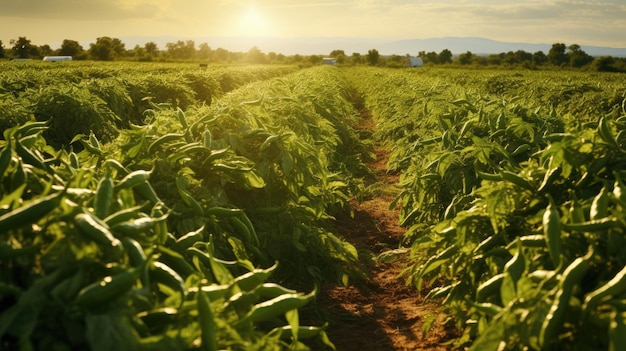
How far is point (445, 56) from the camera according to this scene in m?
114

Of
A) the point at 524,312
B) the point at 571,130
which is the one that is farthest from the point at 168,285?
the point at 571,130

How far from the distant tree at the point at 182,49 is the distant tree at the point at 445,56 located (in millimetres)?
45949

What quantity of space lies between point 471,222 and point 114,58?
82560 mm

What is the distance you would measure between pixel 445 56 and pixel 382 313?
11362 cm

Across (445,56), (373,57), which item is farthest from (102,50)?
(445,56)

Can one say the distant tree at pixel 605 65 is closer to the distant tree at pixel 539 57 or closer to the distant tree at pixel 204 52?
the distant tree at pixel 539 57

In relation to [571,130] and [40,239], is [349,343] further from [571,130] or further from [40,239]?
[40,239]

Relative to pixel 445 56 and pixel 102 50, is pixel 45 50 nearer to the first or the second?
pixel 102 50

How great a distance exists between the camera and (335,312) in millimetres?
5387

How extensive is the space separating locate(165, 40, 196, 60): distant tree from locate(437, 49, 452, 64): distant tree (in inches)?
1809

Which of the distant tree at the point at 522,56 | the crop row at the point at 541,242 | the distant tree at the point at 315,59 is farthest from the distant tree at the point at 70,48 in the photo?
the crop row at the point at 541,242

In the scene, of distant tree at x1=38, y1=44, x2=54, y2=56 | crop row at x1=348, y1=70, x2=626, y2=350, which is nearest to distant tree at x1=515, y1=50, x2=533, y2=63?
distant tree at x1=38, y1=44, x2=54, y2=56

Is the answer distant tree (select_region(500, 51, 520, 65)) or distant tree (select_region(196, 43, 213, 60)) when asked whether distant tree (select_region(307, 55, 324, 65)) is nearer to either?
distant tree (select_region(196, 43, 213, 60))

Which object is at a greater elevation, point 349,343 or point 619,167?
point 619,167
